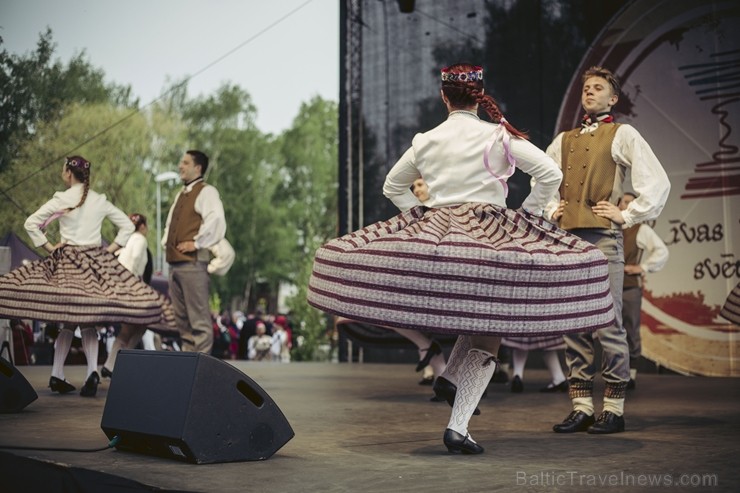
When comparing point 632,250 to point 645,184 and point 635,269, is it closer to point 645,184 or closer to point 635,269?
point 635,269

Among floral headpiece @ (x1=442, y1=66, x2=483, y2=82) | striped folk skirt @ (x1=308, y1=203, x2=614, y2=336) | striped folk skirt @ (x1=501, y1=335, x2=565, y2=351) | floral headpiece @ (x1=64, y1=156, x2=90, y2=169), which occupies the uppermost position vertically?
floral headpiece @ (x1=442, y1=66, x2=483, y2=82)

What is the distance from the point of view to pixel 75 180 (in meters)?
5.59

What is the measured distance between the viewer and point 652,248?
6719 mm

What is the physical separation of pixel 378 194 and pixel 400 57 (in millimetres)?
1416

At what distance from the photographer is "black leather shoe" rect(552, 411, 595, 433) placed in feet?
12.1

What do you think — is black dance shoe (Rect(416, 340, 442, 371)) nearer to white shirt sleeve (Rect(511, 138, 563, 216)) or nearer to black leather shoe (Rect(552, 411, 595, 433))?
black leather shoe (Rect(552, 411, 595, 433))

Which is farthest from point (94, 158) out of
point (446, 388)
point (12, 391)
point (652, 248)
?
point (446, 388)

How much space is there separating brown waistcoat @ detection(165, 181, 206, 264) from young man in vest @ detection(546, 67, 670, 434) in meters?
2.76

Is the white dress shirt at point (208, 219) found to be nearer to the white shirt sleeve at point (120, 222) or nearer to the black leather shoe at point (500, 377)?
the white shirt sleeve at point (120, 222)

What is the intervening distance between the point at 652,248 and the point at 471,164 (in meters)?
3.98

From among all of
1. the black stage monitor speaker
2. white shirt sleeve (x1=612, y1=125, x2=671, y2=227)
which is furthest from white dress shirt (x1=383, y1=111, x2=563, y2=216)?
the black stage monitor speaker

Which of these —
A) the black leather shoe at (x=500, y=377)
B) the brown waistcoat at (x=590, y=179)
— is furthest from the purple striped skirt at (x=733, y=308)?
the black leather shoe at (x=500, y=377)

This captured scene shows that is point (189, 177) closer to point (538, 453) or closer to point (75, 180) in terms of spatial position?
point (75, 180)

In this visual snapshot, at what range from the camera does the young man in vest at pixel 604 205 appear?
3.65 metres
